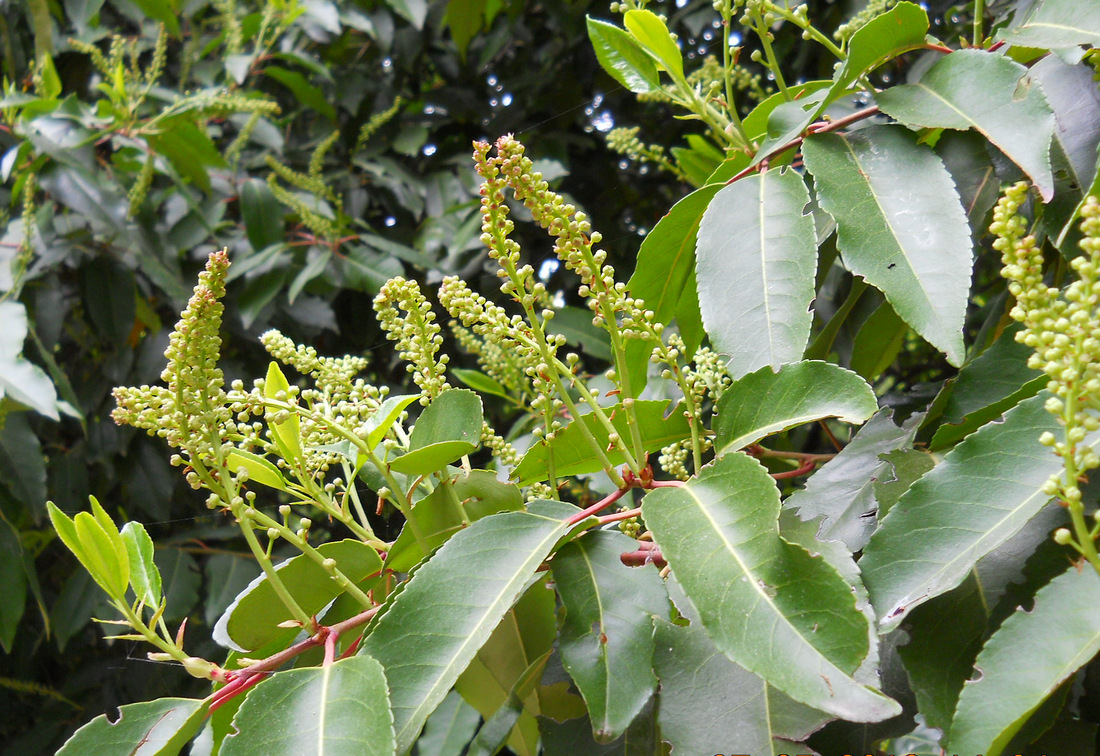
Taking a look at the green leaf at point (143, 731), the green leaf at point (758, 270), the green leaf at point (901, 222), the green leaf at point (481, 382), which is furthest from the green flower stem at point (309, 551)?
the green leaf at point (481, 382)

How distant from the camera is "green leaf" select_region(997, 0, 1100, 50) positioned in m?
0.63

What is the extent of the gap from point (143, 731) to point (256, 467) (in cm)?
20

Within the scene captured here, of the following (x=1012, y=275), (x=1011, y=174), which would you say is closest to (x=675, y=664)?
(x=1012, y=275)

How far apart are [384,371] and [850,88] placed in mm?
1493

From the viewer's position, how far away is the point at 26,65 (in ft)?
7.46

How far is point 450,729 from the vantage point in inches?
34.2

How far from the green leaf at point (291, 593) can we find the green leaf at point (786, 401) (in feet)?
0.98

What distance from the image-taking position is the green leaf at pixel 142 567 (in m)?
0.60

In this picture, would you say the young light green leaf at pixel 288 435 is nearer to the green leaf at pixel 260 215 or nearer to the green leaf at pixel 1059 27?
the green leaf at pixel 1059 27

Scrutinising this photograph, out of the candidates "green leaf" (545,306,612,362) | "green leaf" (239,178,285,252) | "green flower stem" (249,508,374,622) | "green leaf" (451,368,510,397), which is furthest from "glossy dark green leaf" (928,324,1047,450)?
"green leaf" (239,178,285,252)

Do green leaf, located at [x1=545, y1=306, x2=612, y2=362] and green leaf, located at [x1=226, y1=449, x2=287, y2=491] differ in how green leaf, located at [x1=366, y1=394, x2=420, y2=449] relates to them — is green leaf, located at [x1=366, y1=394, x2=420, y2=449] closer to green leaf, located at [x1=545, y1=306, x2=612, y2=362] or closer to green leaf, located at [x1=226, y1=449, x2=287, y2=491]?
green leaf, located at [x1=226, y1=449, x2=287, y2=491]

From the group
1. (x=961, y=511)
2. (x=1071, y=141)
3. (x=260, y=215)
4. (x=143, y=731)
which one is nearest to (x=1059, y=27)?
(x=1071, y=141)

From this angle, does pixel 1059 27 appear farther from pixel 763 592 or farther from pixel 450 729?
pixel 450 729

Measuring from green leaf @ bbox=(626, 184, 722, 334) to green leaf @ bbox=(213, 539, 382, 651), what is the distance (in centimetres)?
33
